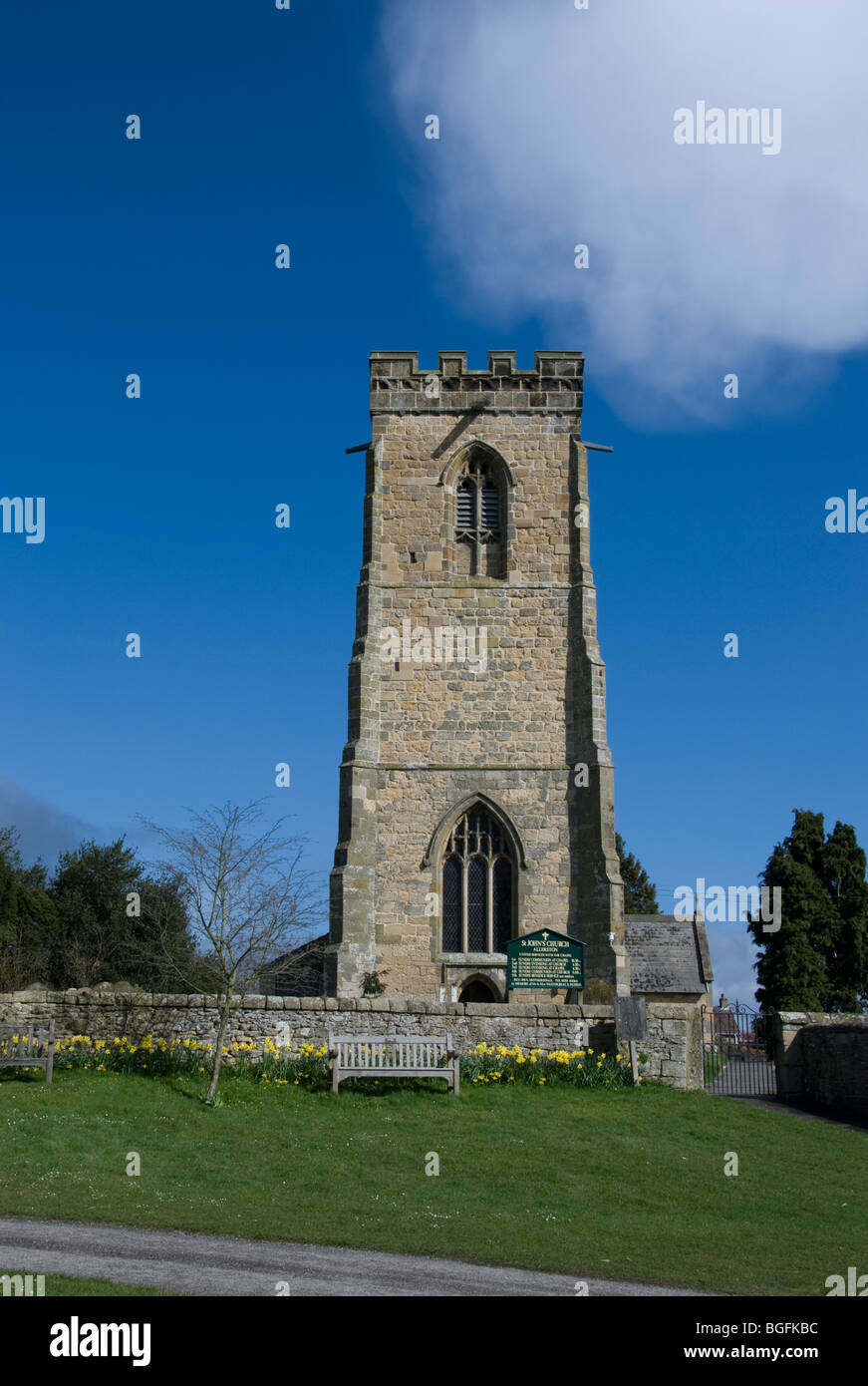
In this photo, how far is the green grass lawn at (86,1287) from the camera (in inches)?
318

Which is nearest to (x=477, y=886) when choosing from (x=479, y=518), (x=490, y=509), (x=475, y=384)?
(x=479, y=518)

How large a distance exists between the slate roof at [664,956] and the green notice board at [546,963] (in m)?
11.3

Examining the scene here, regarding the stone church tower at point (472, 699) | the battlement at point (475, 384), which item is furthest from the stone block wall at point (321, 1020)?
the battlement at point (475, 384)

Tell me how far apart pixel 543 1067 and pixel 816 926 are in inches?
906

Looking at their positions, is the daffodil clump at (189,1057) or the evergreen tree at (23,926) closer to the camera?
the daffodil clump at (189,1057)

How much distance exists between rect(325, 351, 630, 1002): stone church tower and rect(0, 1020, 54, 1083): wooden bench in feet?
20.4

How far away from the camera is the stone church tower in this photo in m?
24.5

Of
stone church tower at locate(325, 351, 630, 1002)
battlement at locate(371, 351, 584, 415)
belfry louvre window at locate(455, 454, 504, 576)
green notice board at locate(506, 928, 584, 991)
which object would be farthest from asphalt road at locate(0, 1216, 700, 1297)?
battlement at locate(371, 351, 584, 415)

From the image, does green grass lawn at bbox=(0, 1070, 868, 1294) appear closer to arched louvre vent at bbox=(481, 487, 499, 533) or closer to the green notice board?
the green notice board

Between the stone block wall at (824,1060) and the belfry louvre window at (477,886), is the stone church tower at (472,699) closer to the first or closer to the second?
the belfry louvre window at (477,886)

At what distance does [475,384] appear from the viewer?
92.8 feet

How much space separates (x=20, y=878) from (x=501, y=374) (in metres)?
25.2
